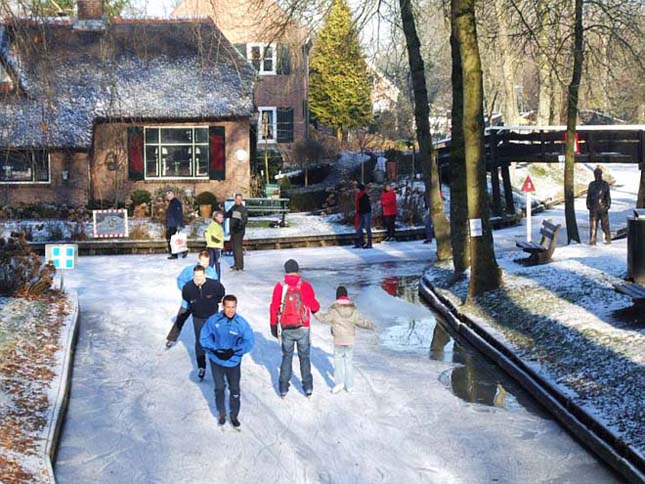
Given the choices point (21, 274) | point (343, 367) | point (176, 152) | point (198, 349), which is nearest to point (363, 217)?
point (176, 152)

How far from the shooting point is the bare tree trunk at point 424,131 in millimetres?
25500

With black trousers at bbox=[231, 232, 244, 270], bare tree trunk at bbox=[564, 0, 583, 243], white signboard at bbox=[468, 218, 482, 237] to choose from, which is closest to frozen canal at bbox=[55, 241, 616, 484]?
white signboard at bbox=[468, 218, 482, 237]

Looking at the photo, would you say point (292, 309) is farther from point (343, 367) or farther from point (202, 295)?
point (202, 295)

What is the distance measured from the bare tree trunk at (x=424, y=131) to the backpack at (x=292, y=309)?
13.0 metres

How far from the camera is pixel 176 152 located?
4047 cm

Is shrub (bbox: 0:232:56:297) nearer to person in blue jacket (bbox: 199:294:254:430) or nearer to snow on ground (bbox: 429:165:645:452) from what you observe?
snow on ground (bbox: 429:165:645:452)

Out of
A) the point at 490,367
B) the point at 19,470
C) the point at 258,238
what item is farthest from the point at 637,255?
the point at 258,238

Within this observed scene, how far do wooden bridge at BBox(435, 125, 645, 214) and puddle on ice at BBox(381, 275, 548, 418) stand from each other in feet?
41.0

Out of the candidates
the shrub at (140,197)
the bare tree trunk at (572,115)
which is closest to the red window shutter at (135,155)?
the shrub at (140,197)

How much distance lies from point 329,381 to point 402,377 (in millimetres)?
1060

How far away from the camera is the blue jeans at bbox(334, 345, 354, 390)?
44.0 ft

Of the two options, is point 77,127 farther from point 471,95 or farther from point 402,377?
point 402,377

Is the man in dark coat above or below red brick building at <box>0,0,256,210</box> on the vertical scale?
below

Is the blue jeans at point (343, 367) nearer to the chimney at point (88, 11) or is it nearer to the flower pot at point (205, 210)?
the flower pot at point (205, 210)
